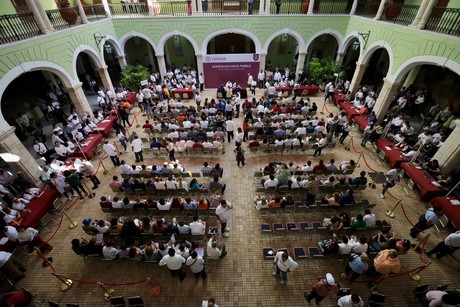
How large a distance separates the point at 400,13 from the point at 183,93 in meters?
14.9

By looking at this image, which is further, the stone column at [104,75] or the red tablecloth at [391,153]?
the stone column at [104,75]

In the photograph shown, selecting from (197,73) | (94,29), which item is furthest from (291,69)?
(94,29)

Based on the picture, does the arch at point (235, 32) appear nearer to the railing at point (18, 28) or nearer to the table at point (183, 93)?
the table at point (183, 93)

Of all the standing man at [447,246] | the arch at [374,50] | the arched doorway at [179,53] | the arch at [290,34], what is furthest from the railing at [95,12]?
the standing man at [447,246]

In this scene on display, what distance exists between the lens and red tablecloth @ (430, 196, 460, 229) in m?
7.73

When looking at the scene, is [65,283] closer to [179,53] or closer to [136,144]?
[136,144]

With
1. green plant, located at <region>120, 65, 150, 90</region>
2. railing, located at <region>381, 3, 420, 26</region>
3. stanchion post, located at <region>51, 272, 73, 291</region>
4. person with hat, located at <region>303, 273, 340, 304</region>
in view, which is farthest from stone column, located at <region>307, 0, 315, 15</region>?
stanchion post, located at <region>51, 272, 73, 291</region>

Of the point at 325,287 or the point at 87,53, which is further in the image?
the point at 87,53

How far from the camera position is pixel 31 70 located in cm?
1088

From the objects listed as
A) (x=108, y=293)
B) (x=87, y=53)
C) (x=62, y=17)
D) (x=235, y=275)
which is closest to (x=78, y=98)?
(x=87, y=53)

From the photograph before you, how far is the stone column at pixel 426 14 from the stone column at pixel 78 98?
18458 millimetres

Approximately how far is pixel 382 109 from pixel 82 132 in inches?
694

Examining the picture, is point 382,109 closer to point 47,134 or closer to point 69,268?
point 69,268

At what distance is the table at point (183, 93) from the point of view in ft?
58.9
